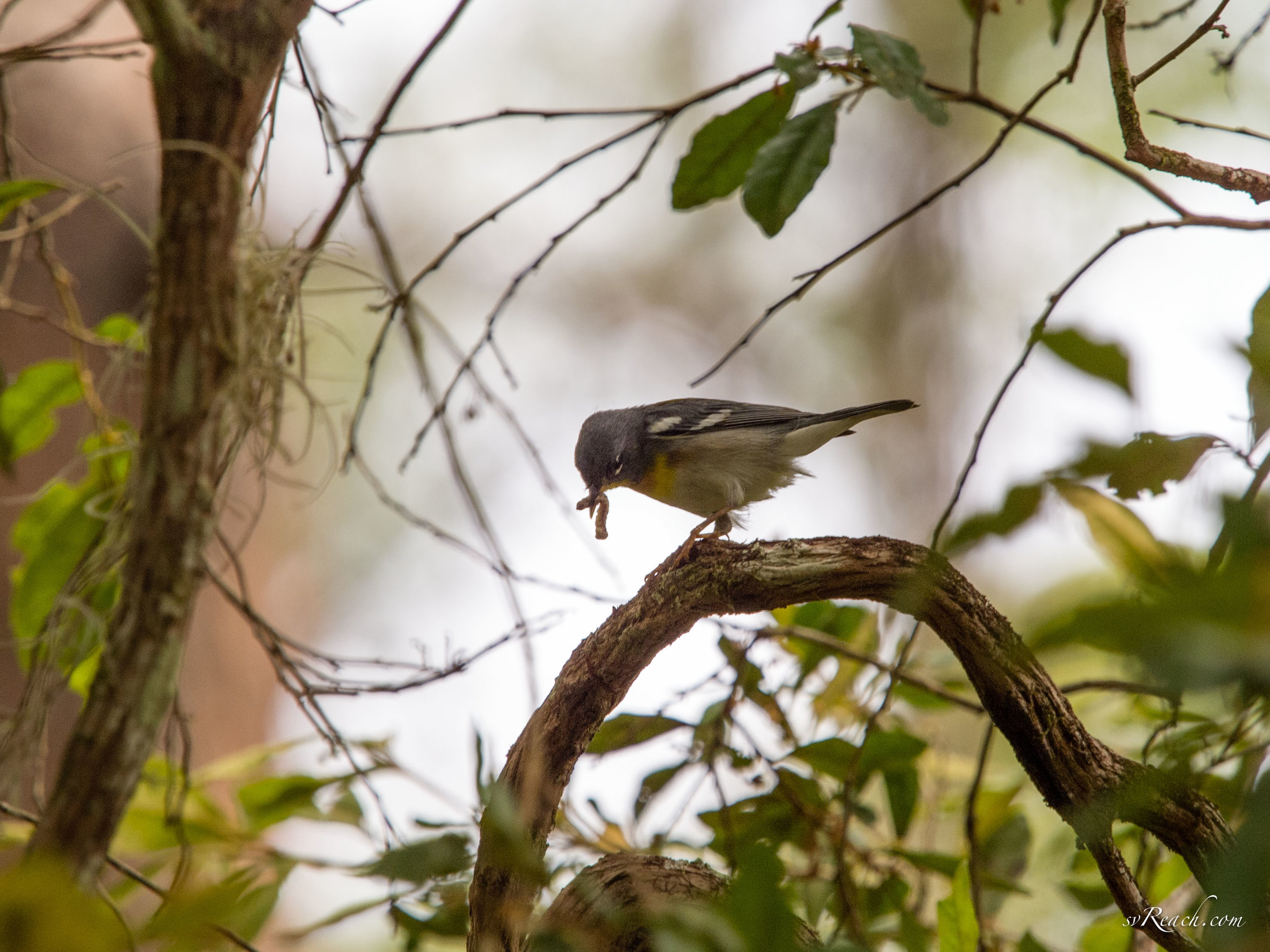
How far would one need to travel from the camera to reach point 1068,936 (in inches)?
233

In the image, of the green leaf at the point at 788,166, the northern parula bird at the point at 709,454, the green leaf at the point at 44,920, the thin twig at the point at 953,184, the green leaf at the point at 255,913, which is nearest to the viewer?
the green leaf at the point at 44,920

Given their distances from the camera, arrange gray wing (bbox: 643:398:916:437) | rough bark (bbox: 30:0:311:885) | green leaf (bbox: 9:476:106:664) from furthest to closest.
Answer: gray wing (bbox: 643:398:916:437) < green leaf (bbox: 9:476:106:664) < rough bark (bbox: 30:0:311:885)

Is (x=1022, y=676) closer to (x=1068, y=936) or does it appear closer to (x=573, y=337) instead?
(x=1068, y=936)

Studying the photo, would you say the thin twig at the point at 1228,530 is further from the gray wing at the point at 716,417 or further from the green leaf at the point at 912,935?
the gray wing at the point at 716,417

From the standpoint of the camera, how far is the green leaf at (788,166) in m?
1.88

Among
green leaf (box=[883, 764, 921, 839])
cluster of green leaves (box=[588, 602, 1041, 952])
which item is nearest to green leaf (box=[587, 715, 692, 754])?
cluster of green leaves (box=[588, 602, 1041, 952])

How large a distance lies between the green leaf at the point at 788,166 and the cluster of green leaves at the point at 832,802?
38.2 inches

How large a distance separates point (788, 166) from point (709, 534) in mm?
1462

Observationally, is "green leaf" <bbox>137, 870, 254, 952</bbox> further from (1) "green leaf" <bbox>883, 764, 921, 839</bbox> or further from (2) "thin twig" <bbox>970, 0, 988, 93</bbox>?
(2) "thin twig" <bbox>970, 0, 988, 93</bbox>

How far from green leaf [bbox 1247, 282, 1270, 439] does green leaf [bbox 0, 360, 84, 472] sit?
2393 mm

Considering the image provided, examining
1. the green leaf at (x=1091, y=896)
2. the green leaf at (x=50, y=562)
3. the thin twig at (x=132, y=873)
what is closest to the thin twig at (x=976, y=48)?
the green leaf at (x=1091, y=896)

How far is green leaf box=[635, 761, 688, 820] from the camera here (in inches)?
86.4

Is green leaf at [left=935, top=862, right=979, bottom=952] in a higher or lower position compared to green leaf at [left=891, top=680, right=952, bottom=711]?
lower
